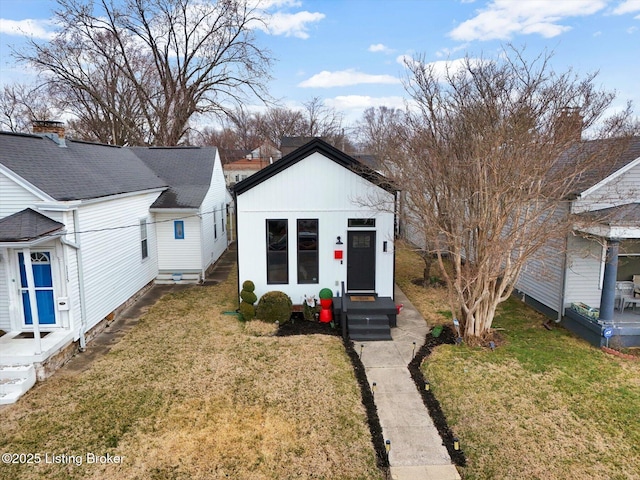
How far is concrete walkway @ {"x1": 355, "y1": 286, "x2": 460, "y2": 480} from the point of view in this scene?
17.8ft

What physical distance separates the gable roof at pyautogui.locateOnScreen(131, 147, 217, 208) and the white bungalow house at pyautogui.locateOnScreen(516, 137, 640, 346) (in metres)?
11.7

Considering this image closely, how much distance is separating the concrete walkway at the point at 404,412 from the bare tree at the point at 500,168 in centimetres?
164

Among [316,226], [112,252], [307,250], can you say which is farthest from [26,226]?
[316,226]

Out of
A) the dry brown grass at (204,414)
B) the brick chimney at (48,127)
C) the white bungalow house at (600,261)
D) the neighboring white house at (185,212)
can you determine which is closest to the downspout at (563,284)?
the white bungalow house at (600,261)

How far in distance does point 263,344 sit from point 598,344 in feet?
25.3

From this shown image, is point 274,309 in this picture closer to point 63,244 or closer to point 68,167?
point 63,244

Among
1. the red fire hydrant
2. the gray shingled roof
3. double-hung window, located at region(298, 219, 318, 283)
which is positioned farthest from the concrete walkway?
the gray shingled roof

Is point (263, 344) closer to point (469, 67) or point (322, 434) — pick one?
point (322, 434)

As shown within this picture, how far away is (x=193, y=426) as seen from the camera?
6.25 metres

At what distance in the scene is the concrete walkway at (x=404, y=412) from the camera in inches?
213

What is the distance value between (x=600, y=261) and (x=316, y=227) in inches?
296

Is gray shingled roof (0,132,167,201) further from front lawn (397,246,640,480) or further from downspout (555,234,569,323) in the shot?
downspout (555,234,569,323)

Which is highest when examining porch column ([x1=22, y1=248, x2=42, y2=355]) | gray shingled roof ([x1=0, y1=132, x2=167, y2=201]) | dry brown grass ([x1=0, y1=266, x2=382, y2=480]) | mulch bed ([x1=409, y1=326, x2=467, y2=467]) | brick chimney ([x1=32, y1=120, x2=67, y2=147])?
brick chimney ([x1=32, y1=120, x2=67, y2=147])

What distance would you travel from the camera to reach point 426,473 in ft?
17.4
